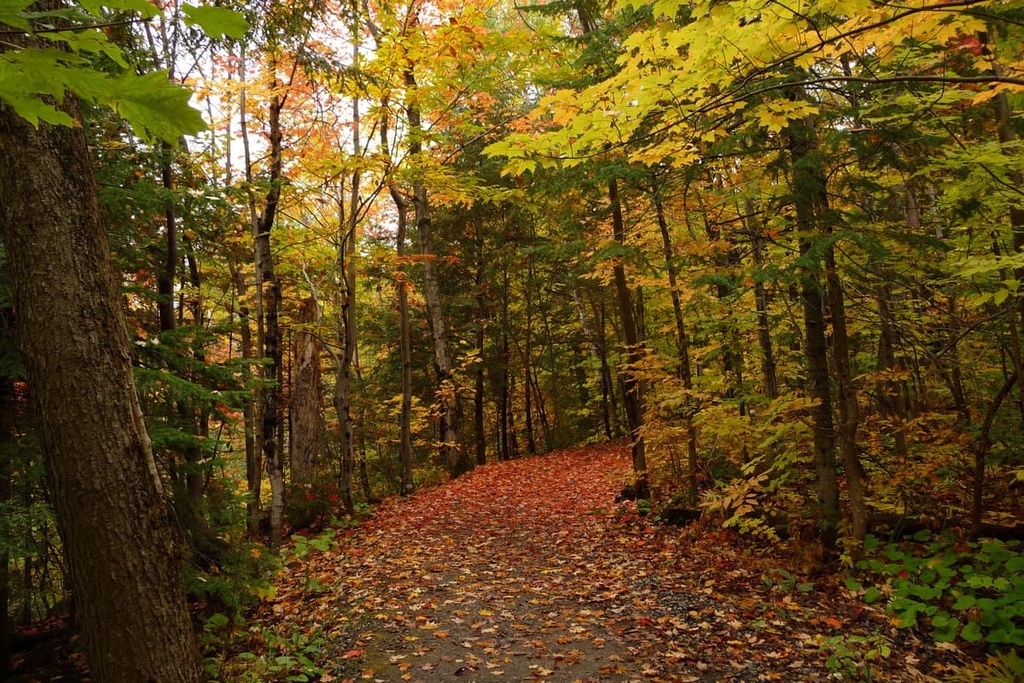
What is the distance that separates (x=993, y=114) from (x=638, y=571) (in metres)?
7.60

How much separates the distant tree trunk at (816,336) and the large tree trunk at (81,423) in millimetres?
6037

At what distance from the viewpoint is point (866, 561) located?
580 cm

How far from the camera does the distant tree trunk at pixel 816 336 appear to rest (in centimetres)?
571

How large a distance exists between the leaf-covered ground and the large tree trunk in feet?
6.85

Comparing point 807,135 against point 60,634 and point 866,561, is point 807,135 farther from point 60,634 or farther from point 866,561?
point 60,634

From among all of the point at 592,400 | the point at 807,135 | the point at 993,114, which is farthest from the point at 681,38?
the point at 592,400

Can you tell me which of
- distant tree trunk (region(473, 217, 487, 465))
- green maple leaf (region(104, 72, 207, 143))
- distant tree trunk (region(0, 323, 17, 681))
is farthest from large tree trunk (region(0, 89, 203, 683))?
distant tree trunk (region(473, 217, 487, 465))

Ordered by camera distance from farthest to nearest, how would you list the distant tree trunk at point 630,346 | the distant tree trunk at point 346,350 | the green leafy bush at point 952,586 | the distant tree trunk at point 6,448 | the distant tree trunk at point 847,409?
1. the distant tree trunk at point 346,350
2. the distant tree trunk at point 630,346
3. the distant tree trunk at point 847,409
4. the green leafy bush at point 952,586
5. the distant tree trunk at point 6,448

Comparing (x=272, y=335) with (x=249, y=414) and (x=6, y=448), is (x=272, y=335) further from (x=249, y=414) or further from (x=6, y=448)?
(x=6, y=448)

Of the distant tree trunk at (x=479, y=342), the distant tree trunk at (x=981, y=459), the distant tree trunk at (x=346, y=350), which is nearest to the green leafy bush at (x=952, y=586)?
the distant tree trunk at (x=981, y=459)

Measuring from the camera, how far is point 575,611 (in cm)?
584

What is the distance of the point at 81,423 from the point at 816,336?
7010 millimetres

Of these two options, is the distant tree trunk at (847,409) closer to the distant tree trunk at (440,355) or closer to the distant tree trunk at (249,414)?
the distant tree trunk at (249,414)

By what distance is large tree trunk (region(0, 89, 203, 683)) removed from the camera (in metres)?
3.04
